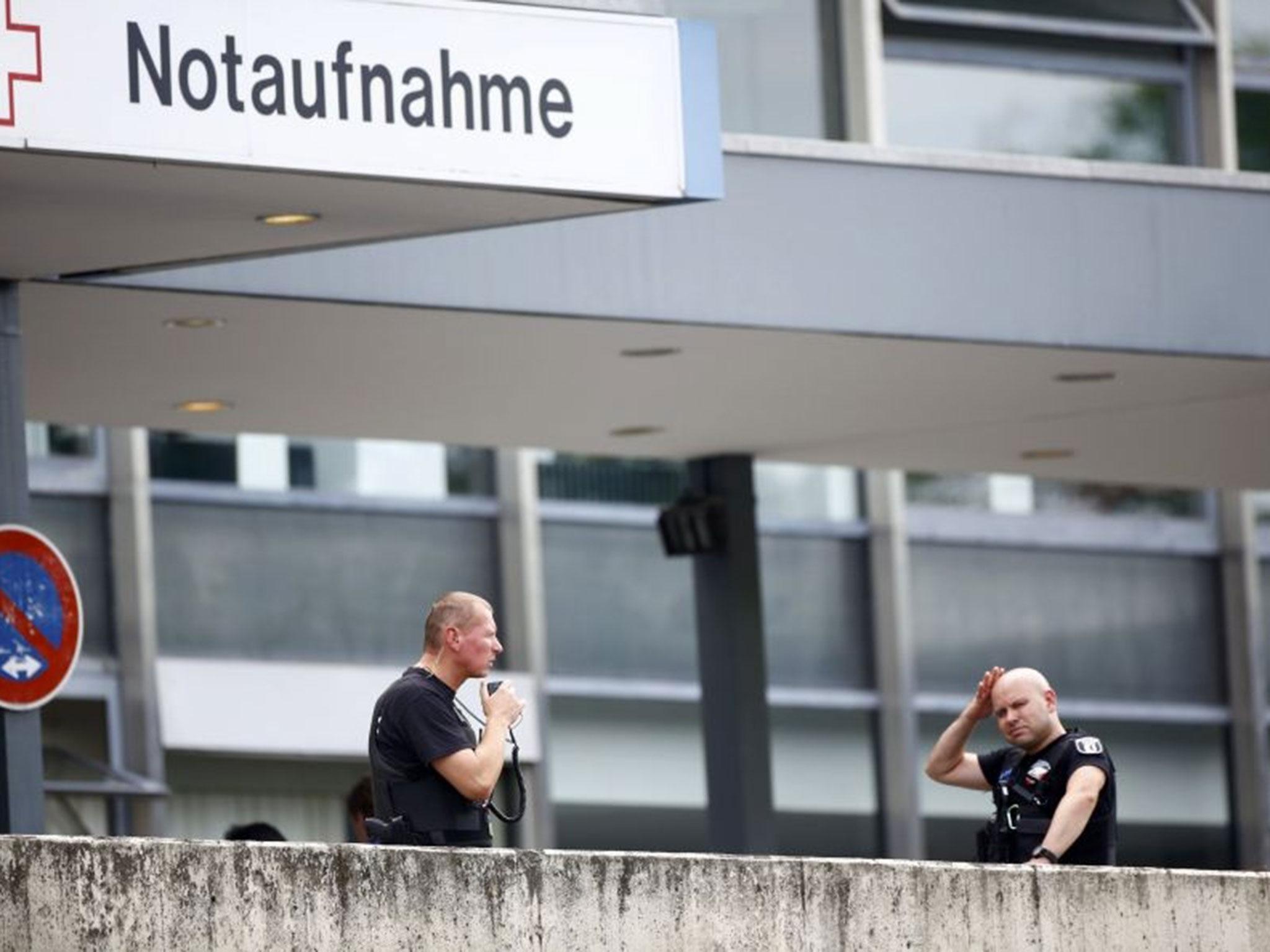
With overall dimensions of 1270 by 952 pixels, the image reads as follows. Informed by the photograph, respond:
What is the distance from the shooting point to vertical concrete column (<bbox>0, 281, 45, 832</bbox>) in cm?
1378

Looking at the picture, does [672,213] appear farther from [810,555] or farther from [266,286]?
[810,555]

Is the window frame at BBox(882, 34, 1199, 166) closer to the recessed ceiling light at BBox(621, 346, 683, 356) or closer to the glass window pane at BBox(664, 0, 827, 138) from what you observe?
the glass window pane at BBox(664, 0, 827, 138)

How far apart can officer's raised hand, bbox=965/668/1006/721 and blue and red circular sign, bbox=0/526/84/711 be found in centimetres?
336

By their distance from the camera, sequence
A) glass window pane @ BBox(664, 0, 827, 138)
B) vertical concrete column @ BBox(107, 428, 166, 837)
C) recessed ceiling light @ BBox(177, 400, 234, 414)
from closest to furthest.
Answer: recessed ceiling light @ BBox(177, 400, 234, 414) → glass window pane @ BBox(664, 0, 827, 138) → vertical concrete column @ BBox(107, 428, 166, 837)

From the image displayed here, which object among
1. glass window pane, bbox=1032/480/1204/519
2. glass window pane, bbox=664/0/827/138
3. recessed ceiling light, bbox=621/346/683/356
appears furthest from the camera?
glass window pane, bbox=1032/480/1204/519

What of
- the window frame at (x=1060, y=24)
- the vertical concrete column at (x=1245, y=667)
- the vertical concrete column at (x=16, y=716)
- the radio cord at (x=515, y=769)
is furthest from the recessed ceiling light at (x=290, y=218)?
the vertical concrete column at (x=1245, y=667)

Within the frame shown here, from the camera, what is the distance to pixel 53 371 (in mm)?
16453

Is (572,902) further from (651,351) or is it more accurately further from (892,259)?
(892,259)

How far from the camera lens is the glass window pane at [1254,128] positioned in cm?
2309

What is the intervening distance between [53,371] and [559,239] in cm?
244

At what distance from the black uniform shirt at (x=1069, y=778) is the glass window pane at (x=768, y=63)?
6135 millimetres

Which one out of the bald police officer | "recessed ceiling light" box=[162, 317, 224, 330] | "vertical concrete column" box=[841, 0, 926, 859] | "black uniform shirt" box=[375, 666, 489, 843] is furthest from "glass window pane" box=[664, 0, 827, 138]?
"black uniform shirt" box=[375, 666, 489, 843]

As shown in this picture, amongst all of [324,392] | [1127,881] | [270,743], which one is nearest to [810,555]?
[270,743]

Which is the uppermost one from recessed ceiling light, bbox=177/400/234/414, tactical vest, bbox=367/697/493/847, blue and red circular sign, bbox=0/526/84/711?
recessed ceiling light, bbox=177/400/234/414
